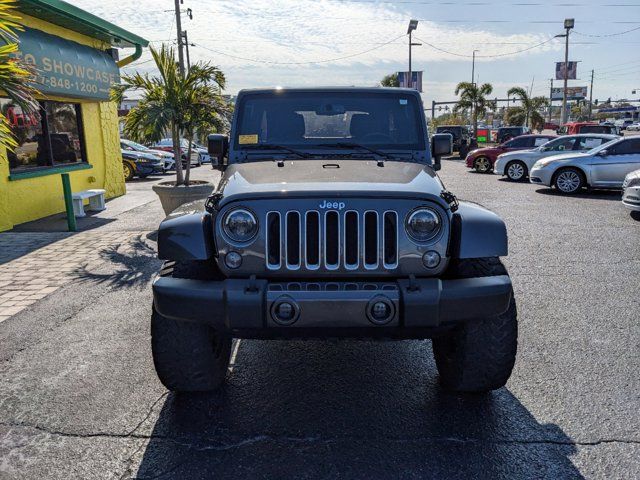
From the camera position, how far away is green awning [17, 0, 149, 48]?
31.4 ft

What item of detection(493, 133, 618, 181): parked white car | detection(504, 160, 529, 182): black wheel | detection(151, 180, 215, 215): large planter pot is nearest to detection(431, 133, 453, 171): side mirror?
detection(151, 180, 215, 215): large planter pot

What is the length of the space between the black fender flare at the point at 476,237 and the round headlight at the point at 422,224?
13 centimetres

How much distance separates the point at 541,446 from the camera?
2.83 meters

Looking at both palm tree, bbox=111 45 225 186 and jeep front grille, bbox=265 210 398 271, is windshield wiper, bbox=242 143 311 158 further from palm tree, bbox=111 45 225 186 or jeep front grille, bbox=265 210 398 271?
palm tree, bbox=111 45 225 186

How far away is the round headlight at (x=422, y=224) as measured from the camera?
283 centimetres

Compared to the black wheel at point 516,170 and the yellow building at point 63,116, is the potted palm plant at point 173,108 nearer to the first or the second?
the yellow building at point 63,116

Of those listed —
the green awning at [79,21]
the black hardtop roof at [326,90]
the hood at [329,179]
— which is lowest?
the hood at [329,179]

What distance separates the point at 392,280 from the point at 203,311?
99 cm

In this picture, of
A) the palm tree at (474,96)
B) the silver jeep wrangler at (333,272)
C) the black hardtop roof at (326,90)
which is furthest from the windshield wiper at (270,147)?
the palm tree at (474,96)

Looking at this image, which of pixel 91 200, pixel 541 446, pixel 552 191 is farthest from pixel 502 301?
pixel 552 191

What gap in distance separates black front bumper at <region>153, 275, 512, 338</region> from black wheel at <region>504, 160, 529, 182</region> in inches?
599

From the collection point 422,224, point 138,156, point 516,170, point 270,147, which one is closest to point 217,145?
point 270,147

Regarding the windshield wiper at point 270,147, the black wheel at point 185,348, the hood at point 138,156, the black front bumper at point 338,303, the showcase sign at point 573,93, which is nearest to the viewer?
the black front bumper at point 338,303

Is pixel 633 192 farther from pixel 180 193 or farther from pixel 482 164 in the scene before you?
pixel 482 164
